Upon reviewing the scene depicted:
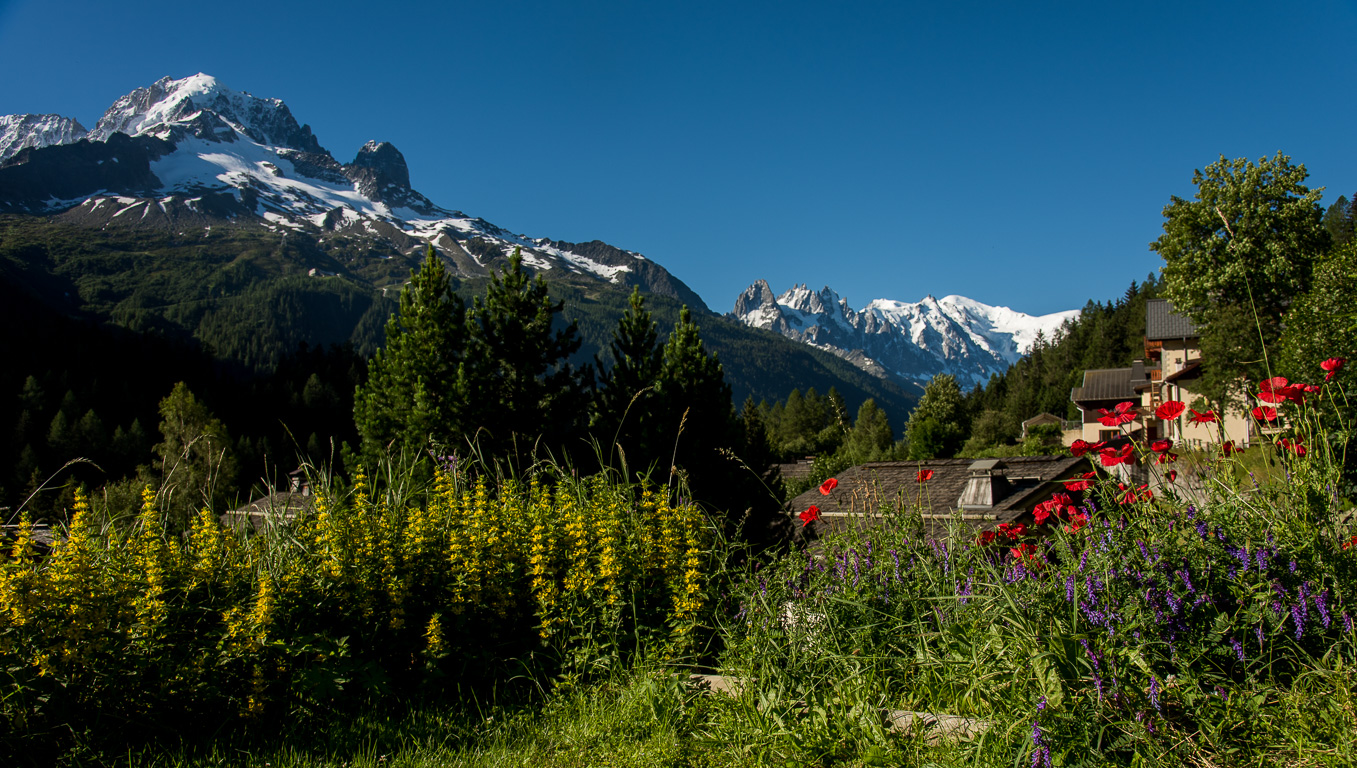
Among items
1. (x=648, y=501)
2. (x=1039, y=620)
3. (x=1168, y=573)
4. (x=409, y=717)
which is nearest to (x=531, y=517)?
(x=648, y=501)

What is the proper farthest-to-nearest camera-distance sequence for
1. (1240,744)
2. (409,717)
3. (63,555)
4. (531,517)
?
(531,517) < (409,717) < (63,555) < (1240,744)

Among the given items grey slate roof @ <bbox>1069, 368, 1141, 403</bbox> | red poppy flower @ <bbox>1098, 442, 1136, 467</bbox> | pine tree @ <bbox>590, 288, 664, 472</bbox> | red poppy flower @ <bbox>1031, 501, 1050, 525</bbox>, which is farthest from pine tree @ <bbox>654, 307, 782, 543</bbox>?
grey slate roof @ <bbox>1069, 368, 1141, 403</bbox>

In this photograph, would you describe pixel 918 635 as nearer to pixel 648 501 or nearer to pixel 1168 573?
pixel 1168 573

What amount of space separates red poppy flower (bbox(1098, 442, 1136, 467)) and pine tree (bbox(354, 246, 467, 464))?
1256 cm

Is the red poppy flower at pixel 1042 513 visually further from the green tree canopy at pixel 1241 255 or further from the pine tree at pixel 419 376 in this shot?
the green tree canopy at pixel 1241 255

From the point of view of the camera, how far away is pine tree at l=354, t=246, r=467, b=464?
14.7 meters

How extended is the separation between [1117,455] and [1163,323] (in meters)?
54.0

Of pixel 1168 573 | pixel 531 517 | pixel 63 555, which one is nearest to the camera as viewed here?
pixel 1168 573

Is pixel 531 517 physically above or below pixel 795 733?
above

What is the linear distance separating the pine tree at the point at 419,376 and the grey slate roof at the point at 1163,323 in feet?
153

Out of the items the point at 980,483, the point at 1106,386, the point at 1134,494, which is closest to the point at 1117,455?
the point at 1134,494

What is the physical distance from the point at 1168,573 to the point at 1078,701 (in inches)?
24.4

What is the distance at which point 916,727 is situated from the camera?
2.63 meters

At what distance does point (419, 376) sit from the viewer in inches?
588
